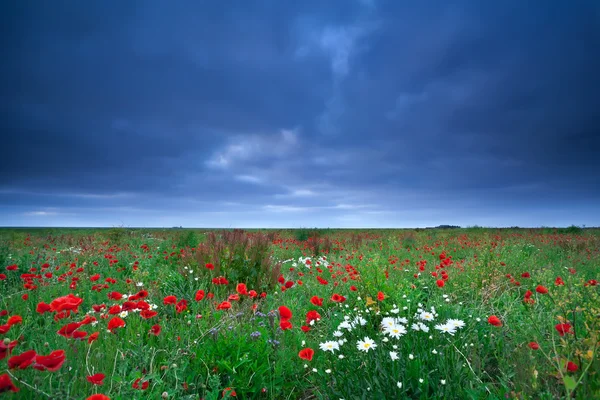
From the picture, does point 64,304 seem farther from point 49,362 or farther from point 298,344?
point 298,344

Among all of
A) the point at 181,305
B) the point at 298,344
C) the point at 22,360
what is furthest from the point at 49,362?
the point at 298,344

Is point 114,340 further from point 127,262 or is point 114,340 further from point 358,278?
point 127,262

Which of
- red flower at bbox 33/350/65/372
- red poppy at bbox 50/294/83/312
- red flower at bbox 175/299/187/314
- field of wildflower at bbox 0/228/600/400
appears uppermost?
red poppy at bbox 50/294/83/312

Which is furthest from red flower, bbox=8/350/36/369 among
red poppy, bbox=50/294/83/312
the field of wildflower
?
red poppy, bbox=50/294/83/312

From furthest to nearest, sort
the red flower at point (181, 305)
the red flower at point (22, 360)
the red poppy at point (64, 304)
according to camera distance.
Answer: the red flower at point (181, 305), the red poppy at point (64, 304), the red flower at point (22, 360)

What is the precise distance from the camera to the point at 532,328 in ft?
11.1

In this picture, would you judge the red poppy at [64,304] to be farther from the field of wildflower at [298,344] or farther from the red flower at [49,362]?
the red flower at [49,362]

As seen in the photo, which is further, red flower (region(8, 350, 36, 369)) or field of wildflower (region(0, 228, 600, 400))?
field of wildflower (region(0, 228, 600, 400))

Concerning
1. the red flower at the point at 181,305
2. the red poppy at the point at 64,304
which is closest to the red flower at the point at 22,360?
the red poppy at the point at 64,304

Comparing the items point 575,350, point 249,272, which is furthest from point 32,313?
point 575,350

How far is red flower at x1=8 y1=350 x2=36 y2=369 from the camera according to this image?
159 cm

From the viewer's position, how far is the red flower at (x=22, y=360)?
62.7 inches

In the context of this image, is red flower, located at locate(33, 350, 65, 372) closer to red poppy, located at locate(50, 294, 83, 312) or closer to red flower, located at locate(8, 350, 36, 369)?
red flower, located at locate(8, 350, 36, 369)

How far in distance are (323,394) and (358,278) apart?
7.13ft
